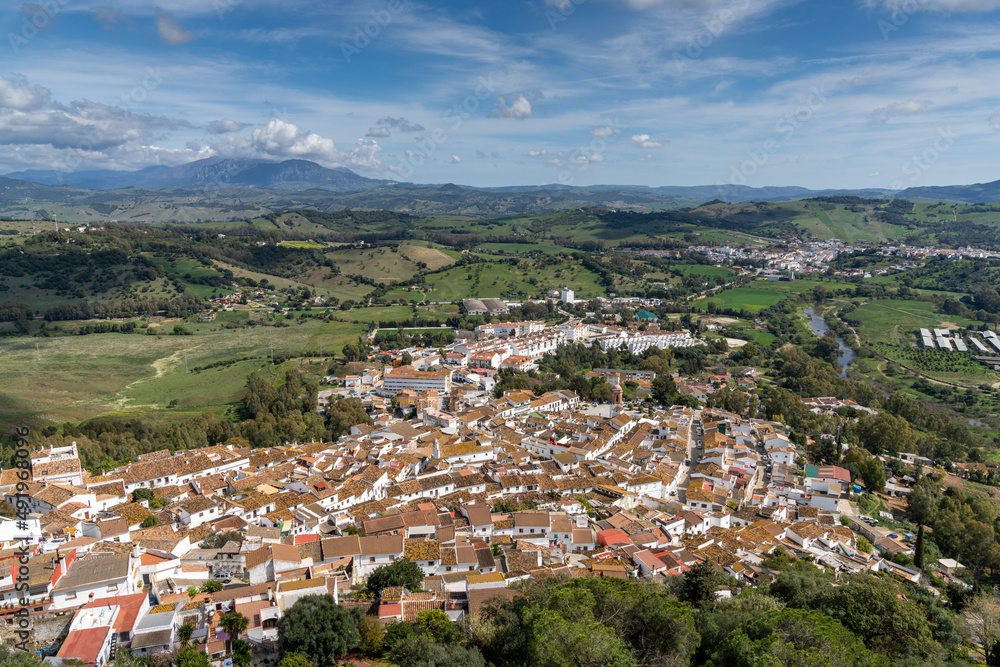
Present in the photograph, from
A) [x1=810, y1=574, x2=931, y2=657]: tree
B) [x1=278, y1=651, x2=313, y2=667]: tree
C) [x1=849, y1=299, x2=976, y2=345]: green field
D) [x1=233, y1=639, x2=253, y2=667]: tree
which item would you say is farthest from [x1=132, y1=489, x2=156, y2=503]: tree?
[x1=849, y1=299, x2=976, y2=345]: green field

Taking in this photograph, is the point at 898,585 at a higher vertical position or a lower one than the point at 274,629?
lower

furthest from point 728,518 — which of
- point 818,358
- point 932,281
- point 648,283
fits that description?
point 932,281

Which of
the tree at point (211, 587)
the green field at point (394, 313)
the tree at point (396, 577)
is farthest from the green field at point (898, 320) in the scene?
the tree at point (211, 587)

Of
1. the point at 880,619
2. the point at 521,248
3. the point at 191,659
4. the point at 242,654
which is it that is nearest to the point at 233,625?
the point at 242,654

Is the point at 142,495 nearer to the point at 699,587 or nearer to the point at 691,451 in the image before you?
the point at 699,587

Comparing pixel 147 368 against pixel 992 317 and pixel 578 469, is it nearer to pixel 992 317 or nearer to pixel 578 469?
pixel 578 469

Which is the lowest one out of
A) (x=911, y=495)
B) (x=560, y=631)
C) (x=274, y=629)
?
(x=911, y=495)
